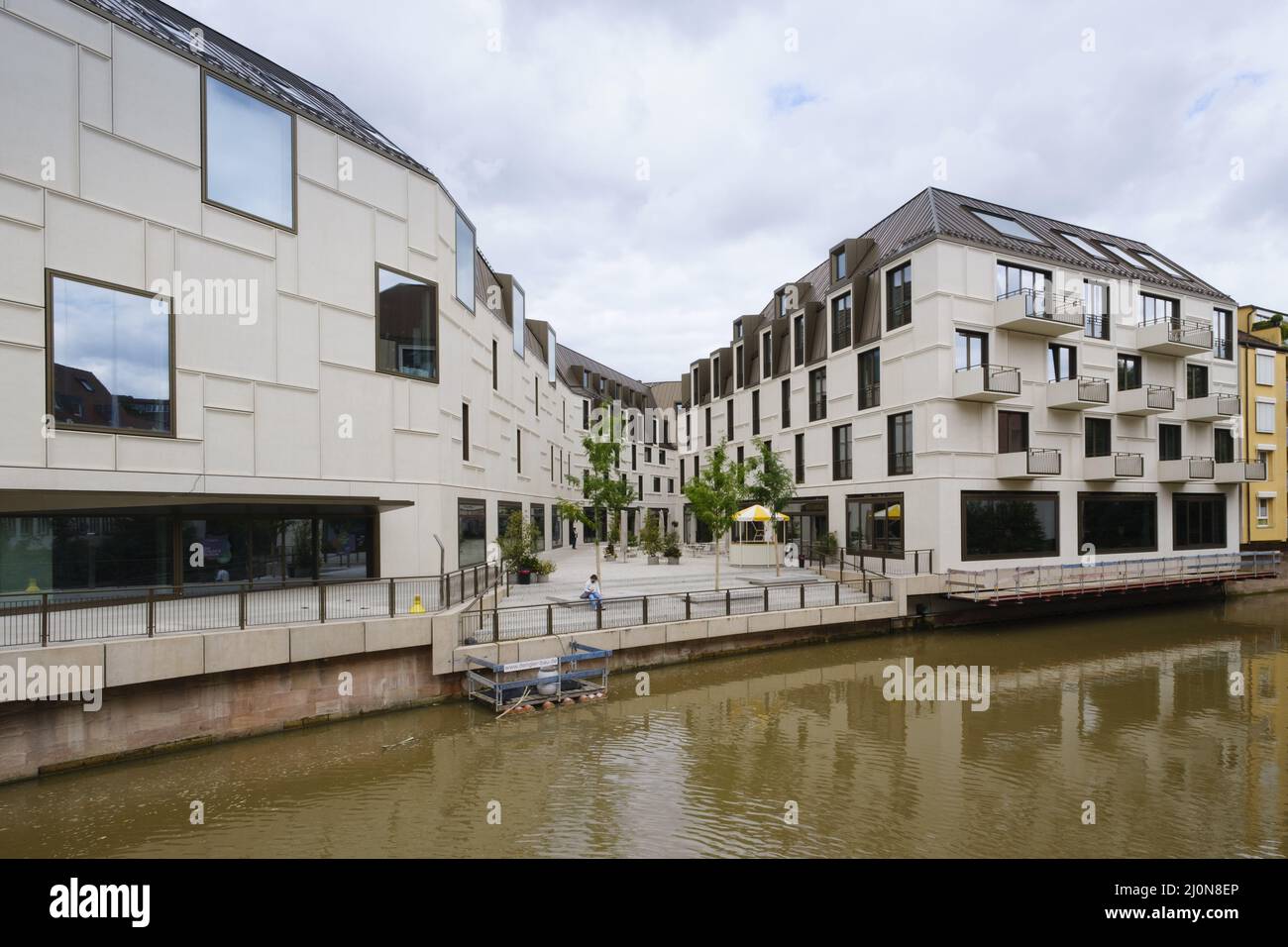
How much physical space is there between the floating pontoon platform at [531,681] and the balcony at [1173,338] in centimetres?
2701

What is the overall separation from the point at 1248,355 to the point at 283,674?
41.7 meters

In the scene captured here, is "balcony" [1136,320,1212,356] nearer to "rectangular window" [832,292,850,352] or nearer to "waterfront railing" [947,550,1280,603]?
"waterfront railing" [947,550,1280,603]

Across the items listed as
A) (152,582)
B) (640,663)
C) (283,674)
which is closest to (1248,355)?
(640,663)

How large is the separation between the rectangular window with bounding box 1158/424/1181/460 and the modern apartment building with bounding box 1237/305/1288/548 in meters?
5.44

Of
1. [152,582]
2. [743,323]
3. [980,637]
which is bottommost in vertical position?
[980,637]

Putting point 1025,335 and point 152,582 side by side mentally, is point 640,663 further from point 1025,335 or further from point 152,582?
point 1025,335

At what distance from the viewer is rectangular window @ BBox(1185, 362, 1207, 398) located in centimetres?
2891

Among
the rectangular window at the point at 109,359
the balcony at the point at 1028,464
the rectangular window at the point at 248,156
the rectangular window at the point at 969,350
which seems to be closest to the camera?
the rectangular window at the point at 109,359

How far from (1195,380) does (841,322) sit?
1643cm

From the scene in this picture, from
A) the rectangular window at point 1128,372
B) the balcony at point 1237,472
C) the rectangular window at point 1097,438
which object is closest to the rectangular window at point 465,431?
the rectangular window at point 1097,438

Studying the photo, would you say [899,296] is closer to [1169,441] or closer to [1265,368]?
[1169,441]

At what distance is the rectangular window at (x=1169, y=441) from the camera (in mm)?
28188

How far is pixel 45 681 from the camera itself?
908 cm
